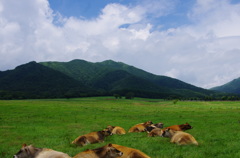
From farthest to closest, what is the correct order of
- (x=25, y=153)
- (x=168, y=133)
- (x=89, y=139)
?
(x=168, y=133) < (x=89, y=139) < (x=25, y=153)

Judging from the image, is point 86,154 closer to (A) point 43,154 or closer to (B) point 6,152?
(A) point 43,154

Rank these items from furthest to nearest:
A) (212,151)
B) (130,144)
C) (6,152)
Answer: (130,144) → (6,152) → (212,151)

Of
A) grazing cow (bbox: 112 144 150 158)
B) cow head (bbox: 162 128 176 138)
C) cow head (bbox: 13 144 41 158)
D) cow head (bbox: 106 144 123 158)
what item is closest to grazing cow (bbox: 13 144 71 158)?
cow head (bbox: 13 144 41 158)

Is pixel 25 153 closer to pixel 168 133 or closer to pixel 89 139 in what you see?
pixel 89 139

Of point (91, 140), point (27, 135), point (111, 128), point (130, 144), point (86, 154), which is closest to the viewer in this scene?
point (86, 154)

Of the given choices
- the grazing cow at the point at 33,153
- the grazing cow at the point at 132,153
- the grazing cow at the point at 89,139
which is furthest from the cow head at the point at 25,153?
the grazing cow at the point at 89,139

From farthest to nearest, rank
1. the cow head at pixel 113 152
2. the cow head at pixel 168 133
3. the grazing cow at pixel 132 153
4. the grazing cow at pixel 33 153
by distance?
the cow head at pixel 168 133 → the grazing cow at pixel 33 153 → the cow head at pixel 113 152 → the grazing cow at pixel 132 153

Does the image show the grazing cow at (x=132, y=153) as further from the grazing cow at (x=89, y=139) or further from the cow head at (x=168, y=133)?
the cow head at (x=168, y=133)

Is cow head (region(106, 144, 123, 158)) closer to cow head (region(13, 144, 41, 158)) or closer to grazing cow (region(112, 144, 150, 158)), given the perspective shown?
grazing cow (region(112, 144, 150, 158))

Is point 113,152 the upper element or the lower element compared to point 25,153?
upper

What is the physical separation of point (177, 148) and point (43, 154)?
716 centimetres

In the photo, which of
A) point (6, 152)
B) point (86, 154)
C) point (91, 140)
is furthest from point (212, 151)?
point (6, 152)

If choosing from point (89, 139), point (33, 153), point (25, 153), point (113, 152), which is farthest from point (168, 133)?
point (25, 153)

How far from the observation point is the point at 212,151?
34.6 feet
